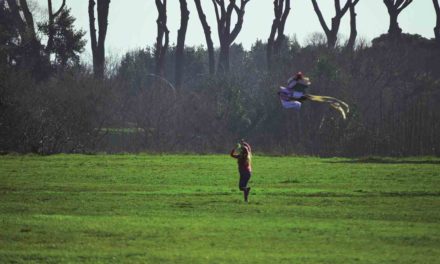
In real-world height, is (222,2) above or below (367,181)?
above

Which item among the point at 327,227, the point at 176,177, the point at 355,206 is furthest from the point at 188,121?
the point at 327,227

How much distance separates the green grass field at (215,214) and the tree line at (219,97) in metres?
16.0

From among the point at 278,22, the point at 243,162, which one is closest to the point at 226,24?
the point at 278,22

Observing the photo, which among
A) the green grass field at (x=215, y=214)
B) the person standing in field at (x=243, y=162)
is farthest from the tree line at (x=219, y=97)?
the person standing in field at (x=243, y=162)

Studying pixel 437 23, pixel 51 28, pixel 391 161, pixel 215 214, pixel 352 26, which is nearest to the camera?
pixel 215 214

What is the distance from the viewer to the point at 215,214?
29766 mm

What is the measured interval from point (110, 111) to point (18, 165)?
85.6 ft

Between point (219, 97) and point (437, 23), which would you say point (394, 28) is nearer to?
point (437, 23)

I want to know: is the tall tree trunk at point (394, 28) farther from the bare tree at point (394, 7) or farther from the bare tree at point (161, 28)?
the bare tree at point (161, 28)

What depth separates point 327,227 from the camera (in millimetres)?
26688

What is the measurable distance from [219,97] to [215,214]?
55679 mm

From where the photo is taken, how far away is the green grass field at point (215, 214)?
72.8 feet

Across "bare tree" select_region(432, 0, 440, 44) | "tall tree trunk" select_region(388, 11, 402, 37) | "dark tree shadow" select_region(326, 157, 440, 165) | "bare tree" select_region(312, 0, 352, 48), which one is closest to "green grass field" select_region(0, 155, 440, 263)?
"dark tree shadow" select_region(326, 157, 440, 165)

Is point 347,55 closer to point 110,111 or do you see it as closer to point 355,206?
point 110,111
